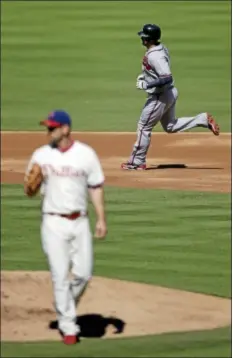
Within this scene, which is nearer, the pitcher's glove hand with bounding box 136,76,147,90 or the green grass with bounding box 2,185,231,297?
the pitcher's glove hand with bounding box 136,76,147,90

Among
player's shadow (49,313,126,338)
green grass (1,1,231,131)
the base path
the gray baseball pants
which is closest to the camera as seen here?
player's shadow (49,313,126,338)

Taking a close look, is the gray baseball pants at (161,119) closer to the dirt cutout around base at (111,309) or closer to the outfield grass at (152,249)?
the outfield grass at (152,249)

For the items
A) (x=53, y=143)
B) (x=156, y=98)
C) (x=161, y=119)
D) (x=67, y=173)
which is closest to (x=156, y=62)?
(x=156, y=98)

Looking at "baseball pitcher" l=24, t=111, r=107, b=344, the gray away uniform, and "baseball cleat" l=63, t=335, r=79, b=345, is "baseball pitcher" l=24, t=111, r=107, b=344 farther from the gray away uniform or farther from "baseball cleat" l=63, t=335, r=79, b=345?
the gray away uniform

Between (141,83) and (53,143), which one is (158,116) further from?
(53,143)

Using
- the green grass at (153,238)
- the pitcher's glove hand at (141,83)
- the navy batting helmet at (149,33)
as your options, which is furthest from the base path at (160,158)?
the navy batting helmet at (149,33)

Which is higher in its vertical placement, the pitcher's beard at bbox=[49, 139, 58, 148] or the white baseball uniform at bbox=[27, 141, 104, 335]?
the pitcher's beard at bbox=[49, 139, 58, 148]

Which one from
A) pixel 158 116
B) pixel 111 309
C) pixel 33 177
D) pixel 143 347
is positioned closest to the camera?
pixel 33 177

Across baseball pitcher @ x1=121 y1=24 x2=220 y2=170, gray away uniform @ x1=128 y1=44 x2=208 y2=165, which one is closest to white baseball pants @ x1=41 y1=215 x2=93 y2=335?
baseball pitcher @ x1=121 y1=24 x2=220 y2=170

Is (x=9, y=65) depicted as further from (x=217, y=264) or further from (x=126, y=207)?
(x=217, y=264)
